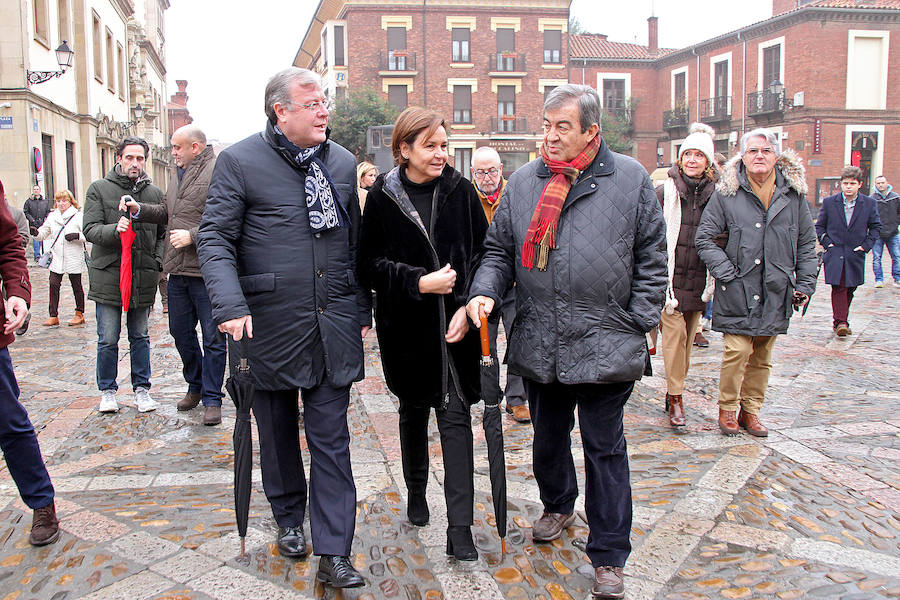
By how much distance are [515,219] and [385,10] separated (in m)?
43.0

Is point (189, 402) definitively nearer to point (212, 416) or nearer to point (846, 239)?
point (212, 416)

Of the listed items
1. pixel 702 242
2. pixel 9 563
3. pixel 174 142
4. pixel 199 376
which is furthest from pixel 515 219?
pixel 199 376

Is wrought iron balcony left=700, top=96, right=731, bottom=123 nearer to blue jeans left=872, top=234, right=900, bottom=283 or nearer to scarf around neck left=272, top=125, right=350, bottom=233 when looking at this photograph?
blue jeans left=872, top=234, right=900, bottom=283

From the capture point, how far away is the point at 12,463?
3.52 m

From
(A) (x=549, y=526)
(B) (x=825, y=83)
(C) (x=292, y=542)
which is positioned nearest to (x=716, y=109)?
(B) (x=825, y=83)

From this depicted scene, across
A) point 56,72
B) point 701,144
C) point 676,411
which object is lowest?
point 676,411

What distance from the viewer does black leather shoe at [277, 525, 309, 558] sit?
3402 millimetres

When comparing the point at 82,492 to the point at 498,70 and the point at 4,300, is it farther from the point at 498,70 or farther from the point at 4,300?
the point at 498,70

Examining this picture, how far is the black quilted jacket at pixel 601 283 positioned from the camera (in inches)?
124

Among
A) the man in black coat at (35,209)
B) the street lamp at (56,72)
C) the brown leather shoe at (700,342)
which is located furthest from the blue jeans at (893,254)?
the man in black coat at (35,209)

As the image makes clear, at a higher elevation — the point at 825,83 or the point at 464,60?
the point at 464,60

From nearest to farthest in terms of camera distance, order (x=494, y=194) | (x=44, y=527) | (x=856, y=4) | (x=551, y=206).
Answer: (x=551, y=206) < (x=44, y=527) < (x=494, y=194) < (x=856, y=4)

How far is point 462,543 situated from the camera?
3.34m

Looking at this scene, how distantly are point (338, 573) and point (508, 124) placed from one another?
42713mm
